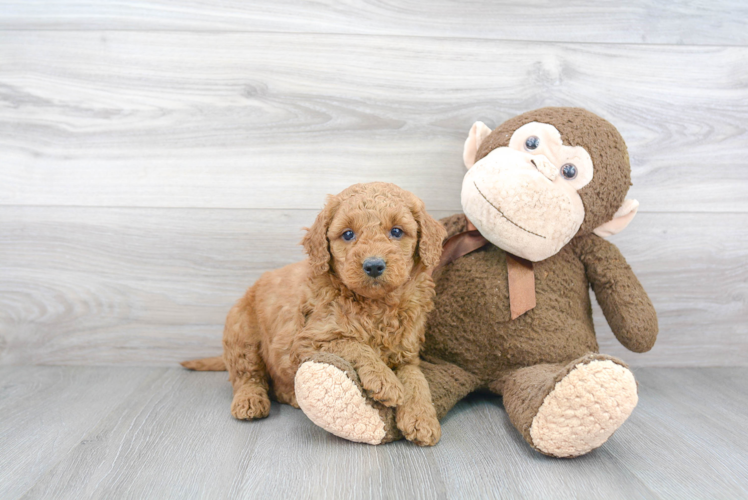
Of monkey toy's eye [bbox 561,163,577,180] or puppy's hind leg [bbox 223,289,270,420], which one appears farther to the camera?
puppy's hind leg [bbox 223,289,270,420]

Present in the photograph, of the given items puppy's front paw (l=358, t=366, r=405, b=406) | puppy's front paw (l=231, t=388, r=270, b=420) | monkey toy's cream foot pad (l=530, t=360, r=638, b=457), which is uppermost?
monkey toy's cream foot pad (l=530, t=360, r=638, b=457)

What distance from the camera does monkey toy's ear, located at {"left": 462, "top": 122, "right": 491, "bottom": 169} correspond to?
1502mm

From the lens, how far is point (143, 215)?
5.52ft

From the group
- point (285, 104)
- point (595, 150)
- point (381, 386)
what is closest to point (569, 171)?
point (595, 150)

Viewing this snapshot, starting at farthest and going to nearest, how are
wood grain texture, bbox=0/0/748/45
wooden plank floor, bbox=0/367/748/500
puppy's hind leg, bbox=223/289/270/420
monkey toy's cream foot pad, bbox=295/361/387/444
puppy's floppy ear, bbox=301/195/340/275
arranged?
wood grain texture, bbox=0/0/748/45
puppy's hind leg, bbox=223/289/270/420
puppy's floppy ear, bbox=301/195/340/275
monkey toy's cream foot pad, bbox=295/361/387/444
wooden plank floor, bbox=0/367/748/500

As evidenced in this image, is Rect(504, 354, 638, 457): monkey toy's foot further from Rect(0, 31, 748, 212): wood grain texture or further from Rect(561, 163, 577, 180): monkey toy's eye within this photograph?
Rect(0, 31, 748, 212): wood grain texture

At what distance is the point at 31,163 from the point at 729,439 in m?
2.10

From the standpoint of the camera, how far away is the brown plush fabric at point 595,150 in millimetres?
1312

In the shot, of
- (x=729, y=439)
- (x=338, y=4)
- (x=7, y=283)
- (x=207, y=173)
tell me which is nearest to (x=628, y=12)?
(x=338, y=4)

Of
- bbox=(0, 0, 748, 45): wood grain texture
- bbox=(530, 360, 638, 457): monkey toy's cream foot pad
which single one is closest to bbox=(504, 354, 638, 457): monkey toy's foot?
bbox=(530, 360, 638, 457): monkey toy's cream foot pad

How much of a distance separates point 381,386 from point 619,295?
2.29ft

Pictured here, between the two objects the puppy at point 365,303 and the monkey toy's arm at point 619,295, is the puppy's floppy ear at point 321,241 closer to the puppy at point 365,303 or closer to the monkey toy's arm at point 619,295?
the puppy at point 365,303

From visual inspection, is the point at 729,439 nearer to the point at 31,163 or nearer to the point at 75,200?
the point at 75,200

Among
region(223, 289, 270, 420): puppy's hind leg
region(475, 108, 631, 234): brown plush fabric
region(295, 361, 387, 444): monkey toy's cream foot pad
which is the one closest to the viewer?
region(295, 361, 387, 444): monkey toy's cream foot pad
